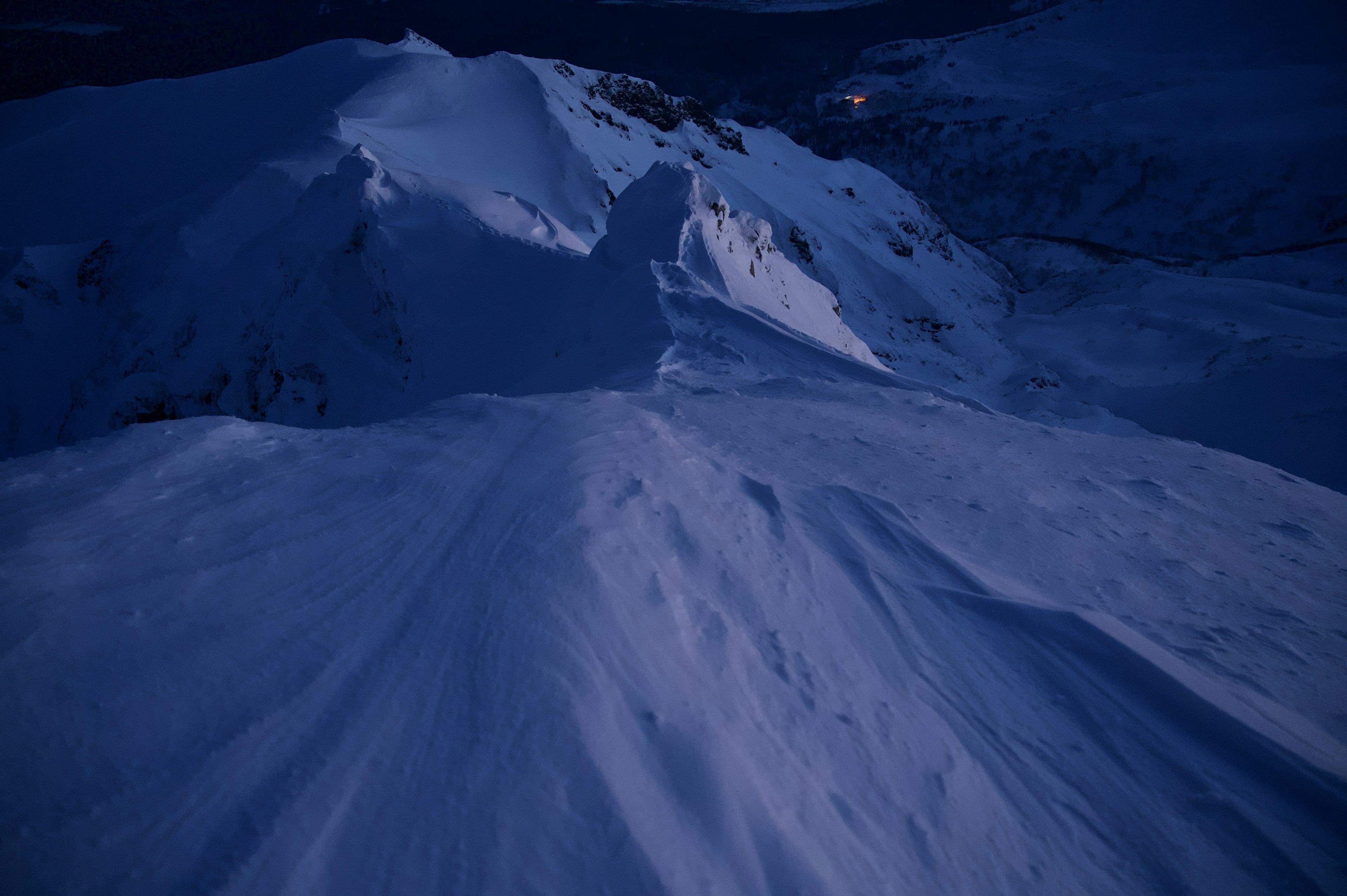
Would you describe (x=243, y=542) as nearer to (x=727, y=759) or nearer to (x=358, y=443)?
(x=358, y=443)

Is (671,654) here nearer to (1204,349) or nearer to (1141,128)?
(1204,349)

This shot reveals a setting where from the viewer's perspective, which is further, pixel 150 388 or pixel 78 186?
pixel 78 186

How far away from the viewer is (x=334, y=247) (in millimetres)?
7098

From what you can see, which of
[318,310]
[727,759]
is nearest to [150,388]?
[318,310]

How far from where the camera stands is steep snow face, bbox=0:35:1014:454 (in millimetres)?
6035

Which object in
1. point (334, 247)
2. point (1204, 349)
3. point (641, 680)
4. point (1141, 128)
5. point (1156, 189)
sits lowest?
point (1204, 349)

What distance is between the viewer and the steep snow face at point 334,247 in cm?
604

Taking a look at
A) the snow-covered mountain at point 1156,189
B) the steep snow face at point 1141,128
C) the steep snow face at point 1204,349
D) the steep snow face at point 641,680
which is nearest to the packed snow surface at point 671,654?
the steep snow face at point 641,680

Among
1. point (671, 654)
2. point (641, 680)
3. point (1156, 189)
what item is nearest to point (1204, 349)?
point (671, 654)

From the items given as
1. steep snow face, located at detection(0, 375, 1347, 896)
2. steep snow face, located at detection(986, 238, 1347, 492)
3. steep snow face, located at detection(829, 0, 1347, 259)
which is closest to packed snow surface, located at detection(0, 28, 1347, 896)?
steep snow face, located at detection(0, 375, 1347, 896)

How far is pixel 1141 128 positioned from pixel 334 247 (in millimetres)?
35215

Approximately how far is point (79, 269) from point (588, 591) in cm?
1171

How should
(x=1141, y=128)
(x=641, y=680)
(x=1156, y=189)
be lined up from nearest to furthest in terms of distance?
1. (x=641, y=680)
2. (x=1156, y=189)
3. (x=1141, y=128)

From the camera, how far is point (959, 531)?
2.20 m
